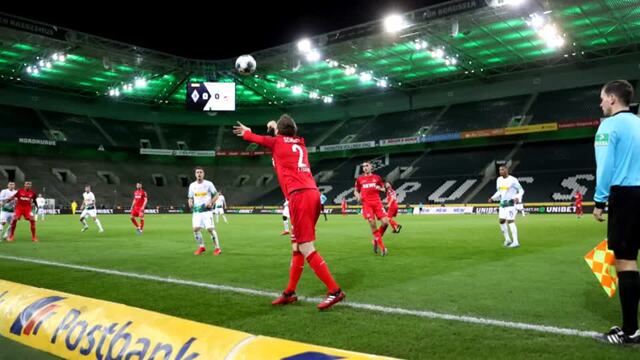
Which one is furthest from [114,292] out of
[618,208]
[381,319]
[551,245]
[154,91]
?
[154,91]

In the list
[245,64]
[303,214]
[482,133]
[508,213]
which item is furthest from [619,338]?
[482,133]

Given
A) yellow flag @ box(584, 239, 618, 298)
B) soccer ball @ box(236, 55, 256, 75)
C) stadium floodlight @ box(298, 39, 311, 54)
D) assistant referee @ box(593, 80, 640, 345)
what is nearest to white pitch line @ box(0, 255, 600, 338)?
assistant referee @ box(593, 80, 640, 345)

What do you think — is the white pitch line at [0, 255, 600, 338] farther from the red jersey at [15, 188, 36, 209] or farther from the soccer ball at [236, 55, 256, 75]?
the soccer ball at [236, 55, 256, 75]

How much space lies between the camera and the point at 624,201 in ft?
13.1

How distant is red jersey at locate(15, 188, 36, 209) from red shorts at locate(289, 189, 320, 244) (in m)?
14.4

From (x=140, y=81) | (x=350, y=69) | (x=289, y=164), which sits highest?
(x=140, y=81)

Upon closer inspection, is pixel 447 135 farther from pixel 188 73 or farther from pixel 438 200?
pixel 188 73

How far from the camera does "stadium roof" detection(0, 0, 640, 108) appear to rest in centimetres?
3112

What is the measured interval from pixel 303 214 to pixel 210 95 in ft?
107

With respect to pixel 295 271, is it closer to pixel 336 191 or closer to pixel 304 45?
pixel 304 45

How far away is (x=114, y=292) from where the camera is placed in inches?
265

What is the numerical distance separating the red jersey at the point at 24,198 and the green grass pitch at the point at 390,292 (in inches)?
136

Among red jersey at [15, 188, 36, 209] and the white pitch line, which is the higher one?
red jersey at [15, 188, 36, 209]

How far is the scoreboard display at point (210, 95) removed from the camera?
35.5 meters
